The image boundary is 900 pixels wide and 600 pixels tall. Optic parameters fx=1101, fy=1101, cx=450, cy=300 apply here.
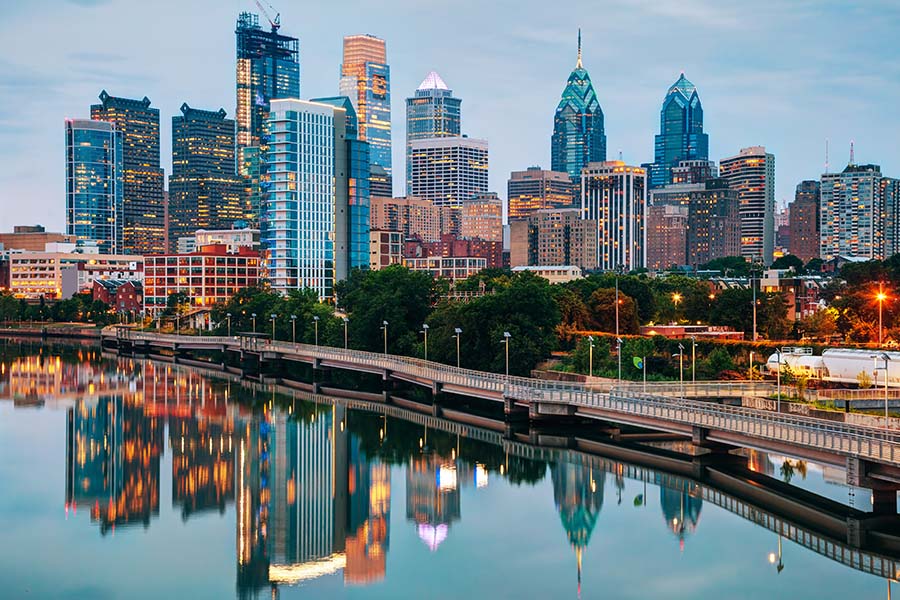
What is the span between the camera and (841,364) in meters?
79.4

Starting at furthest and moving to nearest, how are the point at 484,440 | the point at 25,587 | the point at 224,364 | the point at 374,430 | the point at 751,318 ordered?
the point at 224,364, the point at 751,318, the point at 374,430, the point at 484,440, the point at 25,587

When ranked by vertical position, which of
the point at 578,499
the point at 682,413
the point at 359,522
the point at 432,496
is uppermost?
the point at 682,413

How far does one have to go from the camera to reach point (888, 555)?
48.3m

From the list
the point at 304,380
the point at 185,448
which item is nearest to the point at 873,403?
the point at 185,448

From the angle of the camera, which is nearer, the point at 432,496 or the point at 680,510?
the point at 680,510

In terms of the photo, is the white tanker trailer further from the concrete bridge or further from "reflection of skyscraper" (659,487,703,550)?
"reflection of skyscraper" (659,487,703,550)

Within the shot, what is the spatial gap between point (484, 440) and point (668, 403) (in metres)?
15.2

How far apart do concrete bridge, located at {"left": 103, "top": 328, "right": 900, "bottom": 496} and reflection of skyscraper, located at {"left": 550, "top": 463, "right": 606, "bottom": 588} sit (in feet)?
17.3

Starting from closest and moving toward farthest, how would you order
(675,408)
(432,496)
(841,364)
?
(432,496) < (675,408) < (841,364)

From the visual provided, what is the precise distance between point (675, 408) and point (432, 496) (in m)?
15.6

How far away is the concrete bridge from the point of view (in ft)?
170

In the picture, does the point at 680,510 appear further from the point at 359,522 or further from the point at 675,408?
the point at 359,522

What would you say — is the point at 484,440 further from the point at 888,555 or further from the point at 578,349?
the point at 888,555

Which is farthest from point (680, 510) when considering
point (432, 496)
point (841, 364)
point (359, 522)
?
point (841, 364)
